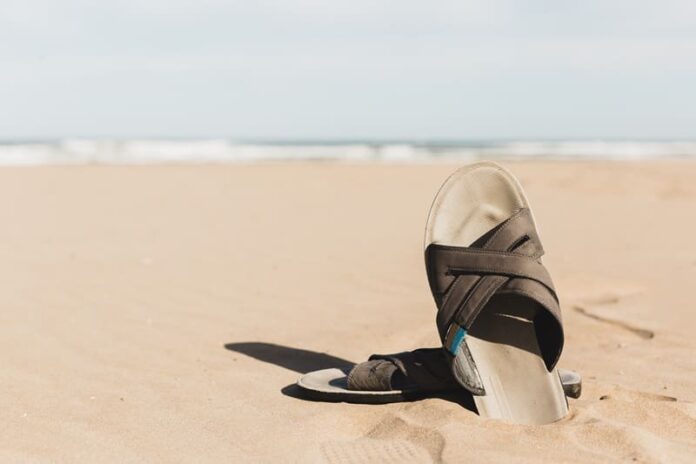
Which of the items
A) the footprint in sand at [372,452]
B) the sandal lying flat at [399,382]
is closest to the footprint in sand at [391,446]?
the footprint in sand at [372,452]

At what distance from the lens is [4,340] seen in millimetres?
4391

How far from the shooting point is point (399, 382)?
338 cm

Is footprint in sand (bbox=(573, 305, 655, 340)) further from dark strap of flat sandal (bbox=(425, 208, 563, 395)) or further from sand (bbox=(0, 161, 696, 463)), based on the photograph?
dark strap of flat sandal (bbox=(425, 208, 563, 395))

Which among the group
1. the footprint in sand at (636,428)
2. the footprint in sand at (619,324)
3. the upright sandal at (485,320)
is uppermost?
the upright sandal at (485,320)

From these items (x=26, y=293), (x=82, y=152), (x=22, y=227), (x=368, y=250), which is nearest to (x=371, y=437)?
(x=26, y=293)

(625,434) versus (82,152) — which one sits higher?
(625,434)

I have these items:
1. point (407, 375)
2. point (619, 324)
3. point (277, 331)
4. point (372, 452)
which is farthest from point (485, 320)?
point (619, 324)

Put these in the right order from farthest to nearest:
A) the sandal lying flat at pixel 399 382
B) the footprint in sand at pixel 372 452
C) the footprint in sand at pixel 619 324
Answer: the footprint in sand at pixel 619 324 → the sandal lying flat at pixel 399 382 → the footprint in sand at pixel 372 452

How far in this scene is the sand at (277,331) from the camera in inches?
115

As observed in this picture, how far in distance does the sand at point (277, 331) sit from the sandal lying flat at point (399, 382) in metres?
0.05

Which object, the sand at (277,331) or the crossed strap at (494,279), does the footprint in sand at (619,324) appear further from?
the crossed strap at (494,279)

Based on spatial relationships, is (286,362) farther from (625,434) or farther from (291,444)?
(625,434)

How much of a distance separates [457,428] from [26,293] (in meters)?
3.46

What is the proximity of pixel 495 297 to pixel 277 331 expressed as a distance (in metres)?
1.76
